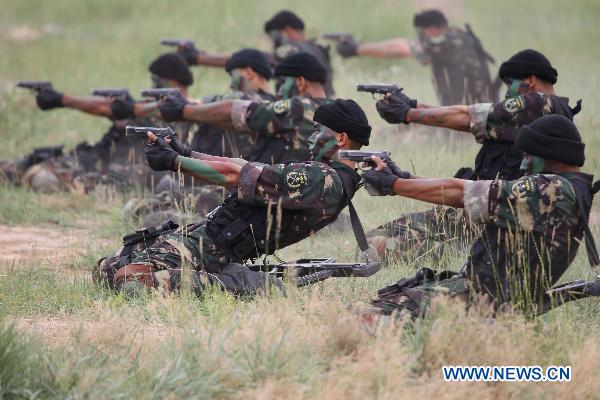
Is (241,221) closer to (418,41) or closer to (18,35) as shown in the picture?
(418,41)

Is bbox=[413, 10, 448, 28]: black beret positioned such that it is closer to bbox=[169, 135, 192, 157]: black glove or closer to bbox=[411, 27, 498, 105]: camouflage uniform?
bbox=[411, 27, 498, 105]: camouflage uniform

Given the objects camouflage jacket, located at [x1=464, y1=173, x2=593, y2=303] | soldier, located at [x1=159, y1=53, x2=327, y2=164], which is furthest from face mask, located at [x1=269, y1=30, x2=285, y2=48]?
camouflage jacket, located at [x1=464, y1=173, x2=593, y2=303]

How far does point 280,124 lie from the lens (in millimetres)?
9320

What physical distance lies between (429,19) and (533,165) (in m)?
8.01

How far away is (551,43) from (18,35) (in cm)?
923

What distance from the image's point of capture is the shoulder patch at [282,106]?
30.3ft

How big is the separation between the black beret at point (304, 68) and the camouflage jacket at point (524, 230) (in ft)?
11.7

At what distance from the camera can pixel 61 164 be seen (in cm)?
1219

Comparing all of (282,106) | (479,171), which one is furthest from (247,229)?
(282,106)

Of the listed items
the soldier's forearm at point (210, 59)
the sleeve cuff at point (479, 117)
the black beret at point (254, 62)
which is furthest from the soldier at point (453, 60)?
the sleeve cuff at point (479, 117)

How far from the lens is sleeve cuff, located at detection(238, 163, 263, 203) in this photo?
6652mm

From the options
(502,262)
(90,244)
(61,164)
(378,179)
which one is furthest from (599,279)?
(61,164)

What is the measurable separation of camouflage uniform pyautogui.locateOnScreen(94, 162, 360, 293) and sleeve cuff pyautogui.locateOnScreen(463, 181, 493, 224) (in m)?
1.10

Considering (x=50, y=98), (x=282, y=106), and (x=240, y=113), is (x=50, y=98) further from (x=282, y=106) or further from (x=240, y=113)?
(x=282, y=106)
